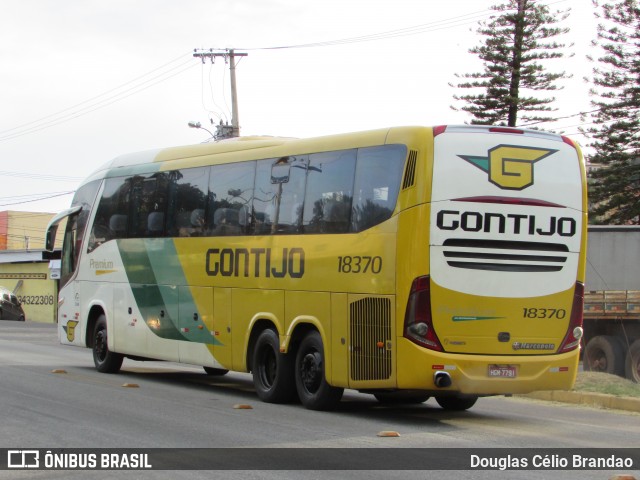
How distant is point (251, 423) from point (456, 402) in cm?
364

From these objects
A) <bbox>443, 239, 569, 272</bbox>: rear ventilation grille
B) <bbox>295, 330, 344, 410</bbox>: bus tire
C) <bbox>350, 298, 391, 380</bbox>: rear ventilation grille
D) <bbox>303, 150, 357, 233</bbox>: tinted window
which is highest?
<bbox>303, 150, 357, 233</bbox>: tinted window

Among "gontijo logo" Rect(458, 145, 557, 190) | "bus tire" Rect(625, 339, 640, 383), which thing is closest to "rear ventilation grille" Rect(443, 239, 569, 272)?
"gontijo logo" Rect(458, 145, 557, 190)

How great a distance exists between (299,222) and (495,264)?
2.99 meters

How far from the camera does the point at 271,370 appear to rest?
47.3 feet

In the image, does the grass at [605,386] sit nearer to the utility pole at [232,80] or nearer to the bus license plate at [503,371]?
the bus license plate at [503,371]

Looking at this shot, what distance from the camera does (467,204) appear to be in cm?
1189

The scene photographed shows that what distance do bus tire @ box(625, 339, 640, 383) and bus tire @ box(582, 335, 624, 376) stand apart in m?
0.20

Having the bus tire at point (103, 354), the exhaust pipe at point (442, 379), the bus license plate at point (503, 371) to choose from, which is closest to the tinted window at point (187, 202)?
the bus tire at point (103, 354)

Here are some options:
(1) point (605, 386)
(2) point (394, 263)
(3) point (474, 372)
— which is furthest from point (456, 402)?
(2) point (394, 263)

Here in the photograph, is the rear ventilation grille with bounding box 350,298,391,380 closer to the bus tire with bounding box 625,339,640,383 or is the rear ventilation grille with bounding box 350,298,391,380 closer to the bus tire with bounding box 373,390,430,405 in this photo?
the bus tire with bounding box 373,390,430,405

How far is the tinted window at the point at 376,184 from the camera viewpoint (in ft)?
39.9

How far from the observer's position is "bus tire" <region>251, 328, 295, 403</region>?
13945 mm

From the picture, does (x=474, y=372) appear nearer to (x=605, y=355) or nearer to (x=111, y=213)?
(x=111, y=213)

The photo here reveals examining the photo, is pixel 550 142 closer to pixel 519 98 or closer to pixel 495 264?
pixel 495 264
